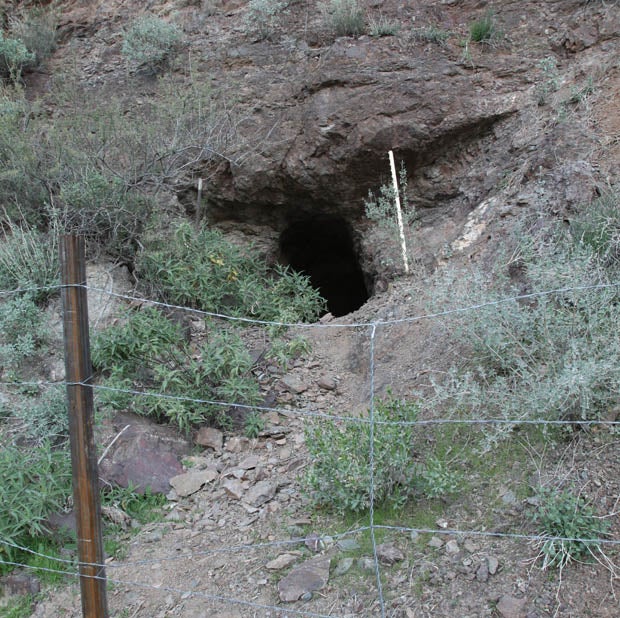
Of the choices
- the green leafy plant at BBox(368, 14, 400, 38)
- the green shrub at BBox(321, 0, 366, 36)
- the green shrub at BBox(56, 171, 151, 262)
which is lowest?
the green shrub at BBox(56, 171, 151, 262)

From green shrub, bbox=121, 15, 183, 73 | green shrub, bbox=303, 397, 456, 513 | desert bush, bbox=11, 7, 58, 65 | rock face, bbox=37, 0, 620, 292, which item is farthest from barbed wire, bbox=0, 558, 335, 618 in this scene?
desert bush, bbox=11, 7, 58, 65

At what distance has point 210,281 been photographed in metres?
5.96

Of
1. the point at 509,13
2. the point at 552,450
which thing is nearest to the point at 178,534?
the point at 552,450

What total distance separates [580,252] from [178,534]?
3302 mm

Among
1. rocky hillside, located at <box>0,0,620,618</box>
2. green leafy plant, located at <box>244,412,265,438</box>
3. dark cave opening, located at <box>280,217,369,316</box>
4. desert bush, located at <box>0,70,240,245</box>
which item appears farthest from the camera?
dark cave opening, located at <box>280,217,369,316</box>

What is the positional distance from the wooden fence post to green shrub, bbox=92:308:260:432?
1.55 meters

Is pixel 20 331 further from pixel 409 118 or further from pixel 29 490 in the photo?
pixel 409 118

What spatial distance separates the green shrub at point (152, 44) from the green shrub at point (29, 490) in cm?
629

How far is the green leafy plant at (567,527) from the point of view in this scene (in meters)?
2.81

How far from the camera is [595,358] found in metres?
3.37

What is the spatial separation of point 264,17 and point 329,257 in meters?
3.78

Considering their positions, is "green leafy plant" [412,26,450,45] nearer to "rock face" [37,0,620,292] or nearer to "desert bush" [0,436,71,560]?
"rock face" [37,0,620,292]

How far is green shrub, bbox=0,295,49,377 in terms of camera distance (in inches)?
193

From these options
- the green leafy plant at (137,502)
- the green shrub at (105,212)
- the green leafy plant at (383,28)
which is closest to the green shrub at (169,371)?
the green leafy plant at (137,502)
